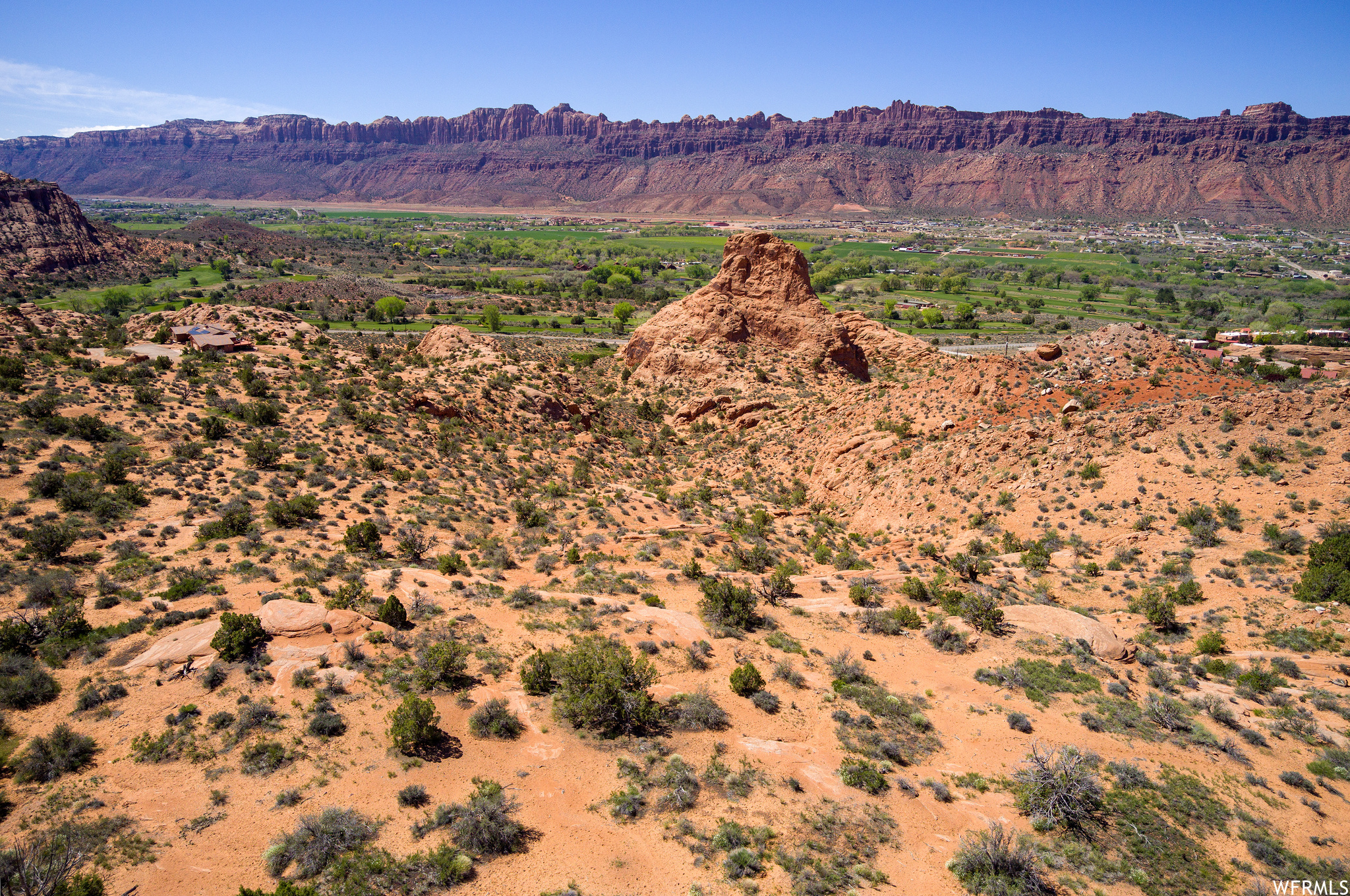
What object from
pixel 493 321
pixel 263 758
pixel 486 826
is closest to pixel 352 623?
pixel 263 758

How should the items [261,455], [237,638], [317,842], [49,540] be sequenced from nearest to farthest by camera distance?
[317,842] < [237,638] < [49,540] < [261,455]

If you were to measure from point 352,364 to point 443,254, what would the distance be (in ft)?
501

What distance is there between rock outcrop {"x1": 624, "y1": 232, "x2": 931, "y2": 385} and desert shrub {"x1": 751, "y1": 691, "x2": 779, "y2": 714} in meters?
38.1

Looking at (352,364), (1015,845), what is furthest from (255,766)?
(352,364)

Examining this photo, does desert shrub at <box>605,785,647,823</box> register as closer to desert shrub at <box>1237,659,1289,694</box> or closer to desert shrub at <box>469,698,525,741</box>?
desert shrub at <box>469,698,525,741</box>

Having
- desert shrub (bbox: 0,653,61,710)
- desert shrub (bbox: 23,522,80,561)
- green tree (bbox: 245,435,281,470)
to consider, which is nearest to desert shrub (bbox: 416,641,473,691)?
desert shrub (bbox: 0,653,61,710)

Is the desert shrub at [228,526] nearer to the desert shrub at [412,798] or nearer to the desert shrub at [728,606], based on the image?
the desert shrub at [412,798]

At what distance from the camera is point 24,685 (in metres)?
14.2

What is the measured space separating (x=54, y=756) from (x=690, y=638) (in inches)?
594

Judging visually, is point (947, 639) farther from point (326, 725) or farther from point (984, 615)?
point (326, 725)

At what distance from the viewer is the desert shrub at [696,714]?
15.9m

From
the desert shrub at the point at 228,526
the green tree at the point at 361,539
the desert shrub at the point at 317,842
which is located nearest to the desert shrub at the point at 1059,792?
the desert shrub at the point at 317,842

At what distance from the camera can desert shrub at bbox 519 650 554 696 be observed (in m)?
16.6

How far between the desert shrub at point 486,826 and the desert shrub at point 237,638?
25.5ft
